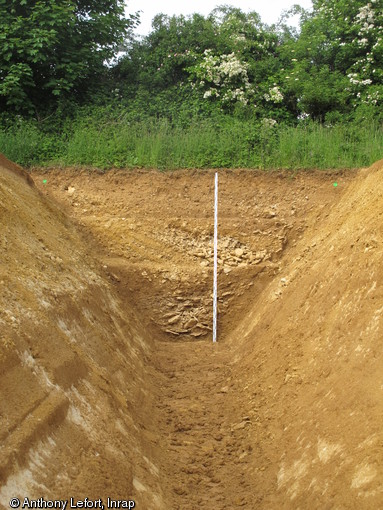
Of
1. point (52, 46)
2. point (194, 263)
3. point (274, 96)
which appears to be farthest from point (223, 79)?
point (194, 263)

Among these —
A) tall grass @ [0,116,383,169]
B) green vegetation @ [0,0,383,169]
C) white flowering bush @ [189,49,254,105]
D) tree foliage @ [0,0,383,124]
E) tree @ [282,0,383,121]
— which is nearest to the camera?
tall grass @ [0,116,383,169]

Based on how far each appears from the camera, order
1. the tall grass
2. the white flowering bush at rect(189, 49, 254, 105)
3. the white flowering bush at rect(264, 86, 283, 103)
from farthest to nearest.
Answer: the white flowering bush at rect(189, 49, 254, 105)
the white flowering bush at rect(264, 86, 283, 103)
the tall grass

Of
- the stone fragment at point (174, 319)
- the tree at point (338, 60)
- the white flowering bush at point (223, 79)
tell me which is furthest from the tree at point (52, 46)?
the stone fragment at point (174, 319)

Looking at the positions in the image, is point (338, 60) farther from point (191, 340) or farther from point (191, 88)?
point (191, 340)

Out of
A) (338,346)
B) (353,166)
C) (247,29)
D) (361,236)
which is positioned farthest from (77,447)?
(247,29)

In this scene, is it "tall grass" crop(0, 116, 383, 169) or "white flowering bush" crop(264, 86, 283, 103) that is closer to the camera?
"tall grass" crop(0, 116, 383, 169)

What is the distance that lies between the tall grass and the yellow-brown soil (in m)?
0.46

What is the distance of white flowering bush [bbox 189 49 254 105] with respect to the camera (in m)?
15.2

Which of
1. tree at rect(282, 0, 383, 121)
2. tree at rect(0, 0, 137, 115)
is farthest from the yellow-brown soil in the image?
tree at rect(282, 0, 383, 121)

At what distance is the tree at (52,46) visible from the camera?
45.8 feet

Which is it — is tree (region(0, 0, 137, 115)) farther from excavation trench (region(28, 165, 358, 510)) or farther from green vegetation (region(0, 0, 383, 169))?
excavation trench (region(28, 165, 358, 510))

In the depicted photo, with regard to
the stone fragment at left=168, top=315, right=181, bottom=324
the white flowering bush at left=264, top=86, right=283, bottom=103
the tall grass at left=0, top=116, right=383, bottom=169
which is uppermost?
the white flowering bush at left=264, top=86, right=283, bottom=103

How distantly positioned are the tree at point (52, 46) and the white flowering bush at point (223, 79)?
2.55 metres

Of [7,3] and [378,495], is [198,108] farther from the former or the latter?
[378,495]
